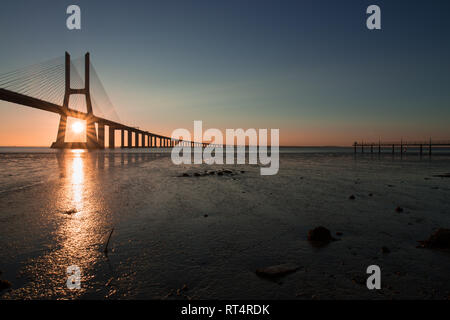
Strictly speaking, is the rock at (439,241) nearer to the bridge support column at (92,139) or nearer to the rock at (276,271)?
the rock at (276,271)

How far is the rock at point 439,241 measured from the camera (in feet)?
12.1

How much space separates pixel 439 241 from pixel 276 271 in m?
2.89

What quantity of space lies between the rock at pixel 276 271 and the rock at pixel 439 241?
241 centimetres

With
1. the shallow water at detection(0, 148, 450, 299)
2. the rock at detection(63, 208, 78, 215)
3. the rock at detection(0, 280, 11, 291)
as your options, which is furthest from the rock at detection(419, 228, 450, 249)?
the rock at detection(63, 208, 78, 215)

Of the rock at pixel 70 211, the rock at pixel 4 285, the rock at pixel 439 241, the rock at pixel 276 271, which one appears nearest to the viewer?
the rock at pixel 4 285

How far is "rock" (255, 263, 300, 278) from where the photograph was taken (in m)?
2.90

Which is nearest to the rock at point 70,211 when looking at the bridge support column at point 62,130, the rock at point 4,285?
the rock at point 4,285

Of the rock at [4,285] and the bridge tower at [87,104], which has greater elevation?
the bridge tower at [87,104]

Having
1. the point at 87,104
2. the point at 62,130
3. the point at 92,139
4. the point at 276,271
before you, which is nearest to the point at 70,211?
the point at 276,271

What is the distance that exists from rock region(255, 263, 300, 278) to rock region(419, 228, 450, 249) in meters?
2.41

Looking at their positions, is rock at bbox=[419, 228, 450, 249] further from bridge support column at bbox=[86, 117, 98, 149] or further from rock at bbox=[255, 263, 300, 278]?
bridge support column at bbox=[86, 117, 98, 149]
